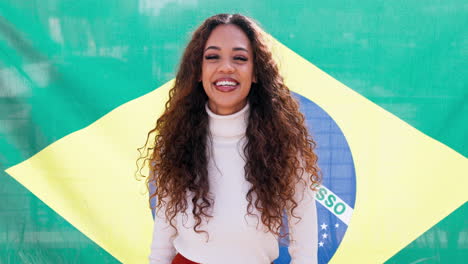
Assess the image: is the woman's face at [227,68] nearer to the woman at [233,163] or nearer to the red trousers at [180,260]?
the woman at [233,163]

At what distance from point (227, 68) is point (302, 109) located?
2.48ft

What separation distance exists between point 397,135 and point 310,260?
88cm

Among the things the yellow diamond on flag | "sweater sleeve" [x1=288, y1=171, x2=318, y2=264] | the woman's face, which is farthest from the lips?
the yellow diamond on flag

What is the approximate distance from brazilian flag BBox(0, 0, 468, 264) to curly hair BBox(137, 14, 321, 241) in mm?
530

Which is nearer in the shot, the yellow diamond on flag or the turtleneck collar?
the turtleneck collar

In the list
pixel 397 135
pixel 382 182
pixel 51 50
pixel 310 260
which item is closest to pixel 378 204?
pixel 382 182

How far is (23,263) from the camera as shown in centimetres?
228

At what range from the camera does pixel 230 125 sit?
5.33ft

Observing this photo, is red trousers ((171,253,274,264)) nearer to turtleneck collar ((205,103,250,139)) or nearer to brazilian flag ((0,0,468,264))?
Result: turtleneck collar ((205,103,250,139))

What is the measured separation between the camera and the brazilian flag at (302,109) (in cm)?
220

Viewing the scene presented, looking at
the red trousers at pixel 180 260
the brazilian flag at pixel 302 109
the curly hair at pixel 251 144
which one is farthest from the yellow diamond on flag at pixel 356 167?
the red trousers at pixel 180 260

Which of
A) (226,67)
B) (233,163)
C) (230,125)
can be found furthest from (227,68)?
(233,163)

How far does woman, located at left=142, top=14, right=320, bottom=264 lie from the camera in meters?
1.56

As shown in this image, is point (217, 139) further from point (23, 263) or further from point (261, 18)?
point (23, 263)
